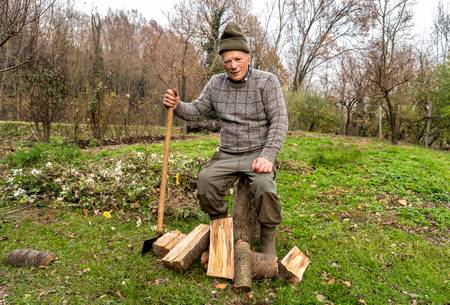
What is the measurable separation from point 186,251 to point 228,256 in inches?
14.5

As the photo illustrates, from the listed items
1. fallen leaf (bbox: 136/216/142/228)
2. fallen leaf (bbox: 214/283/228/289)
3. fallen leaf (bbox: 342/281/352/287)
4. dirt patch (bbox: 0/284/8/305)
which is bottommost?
dirt patch (bbox: 0/284/8/305)

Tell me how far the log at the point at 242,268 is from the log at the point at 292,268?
0.96 feet

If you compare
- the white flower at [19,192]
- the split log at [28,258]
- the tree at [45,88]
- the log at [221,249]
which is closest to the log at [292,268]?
the log at [221,249]

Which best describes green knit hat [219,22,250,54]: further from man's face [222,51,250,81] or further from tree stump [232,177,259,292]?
tree stump [232,177,259,292]

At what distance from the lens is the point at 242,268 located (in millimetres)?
2840

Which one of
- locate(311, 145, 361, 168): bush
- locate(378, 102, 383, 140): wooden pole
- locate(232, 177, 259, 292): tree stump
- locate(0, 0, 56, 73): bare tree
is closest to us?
locate(232, 177, 259, 292): tree stump

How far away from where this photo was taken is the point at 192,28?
595 inches

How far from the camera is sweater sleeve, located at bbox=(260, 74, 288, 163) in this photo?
3.07m

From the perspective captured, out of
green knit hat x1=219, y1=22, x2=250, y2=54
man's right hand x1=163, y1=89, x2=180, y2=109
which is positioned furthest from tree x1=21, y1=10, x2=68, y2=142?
green knit hat x1=219, y1=22, x2=250, y2=54

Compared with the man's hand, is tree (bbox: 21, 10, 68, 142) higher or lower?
higher

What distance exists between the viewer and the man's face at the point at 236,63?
124 inches

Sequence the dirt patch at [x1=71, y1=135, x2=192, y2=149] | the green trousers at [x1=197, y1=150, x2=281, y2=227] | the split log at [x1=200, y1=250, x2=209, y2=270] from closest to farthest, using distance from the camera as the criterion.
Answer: the green trousers at [x1=197, y1=150, x2=281, y2=227] < the split log at [x1=200, y1=250, x2=209, y2=270] < the dirt patch at [x1=71, y1=135, x2=192, y2=149]

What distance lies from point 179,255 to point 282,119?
4.96 ft

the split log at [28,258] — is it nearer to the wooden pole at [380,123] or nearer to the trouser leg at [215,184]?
the trouser leg at [215,184]
